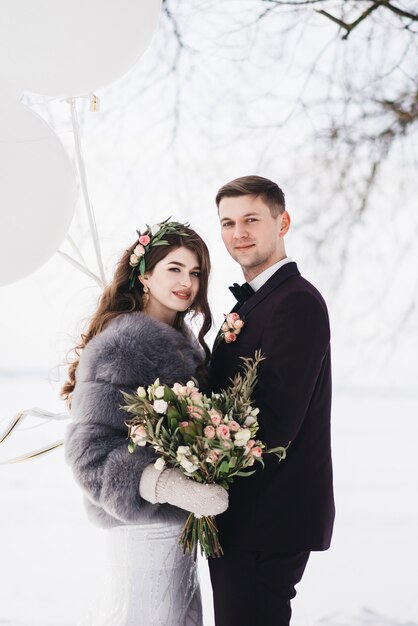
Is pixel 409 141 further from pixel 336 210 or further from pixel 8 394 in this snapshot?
pixel 8 394

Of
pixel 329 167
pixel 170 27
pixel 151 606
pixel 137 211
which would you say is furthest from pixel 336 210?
pixel 151 606

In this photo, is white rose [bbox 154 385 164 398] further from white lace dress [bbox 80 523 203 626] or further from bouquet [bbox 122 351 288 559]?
white lace dress [bbox 80 523 203 626]

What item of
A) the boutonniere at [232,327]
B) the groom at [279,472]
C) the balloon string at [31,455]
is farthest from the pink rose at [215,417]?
the balloon string at [31,455]

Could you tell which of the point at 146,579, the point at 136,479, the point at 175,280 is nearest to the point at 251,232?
the point at 175,280

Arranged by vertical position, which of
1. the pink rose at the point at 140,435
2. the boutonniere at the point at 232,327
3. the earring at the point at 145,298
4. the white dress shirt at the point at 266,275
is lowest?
the pink rose at the point at 140,435

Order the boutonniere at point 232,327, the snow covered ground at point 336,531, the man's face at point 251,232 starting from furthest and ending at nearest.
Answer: the snow covered ground at point 336,531 < the man's face at point 251,232 < the boutonniere at point 232,327

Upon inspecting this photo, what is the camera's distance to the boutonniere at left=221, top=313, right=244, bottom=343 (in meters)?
2.05

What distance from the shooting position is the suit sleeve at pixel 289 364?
1.91 metres

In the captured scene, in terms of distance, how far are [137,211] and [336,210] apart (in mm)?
937

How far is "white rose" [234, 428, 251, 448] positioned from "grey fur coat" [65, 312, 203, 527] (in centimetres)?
30

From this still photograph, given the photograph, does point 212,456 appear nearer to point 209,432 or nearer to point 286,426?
point 209,432

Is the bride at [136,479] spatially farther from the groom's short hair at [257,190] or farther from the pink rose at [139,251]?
the groom's short hair at [257,190]

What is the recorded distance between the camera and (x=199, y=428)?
1.71 m

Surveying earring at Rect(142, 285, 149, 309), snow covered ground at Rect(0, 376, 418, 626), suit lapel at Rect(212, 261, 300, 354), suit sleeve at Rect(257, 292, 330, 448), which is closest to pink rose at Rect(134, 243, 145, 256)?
earring at Rect(142, 285, 149, 309)
